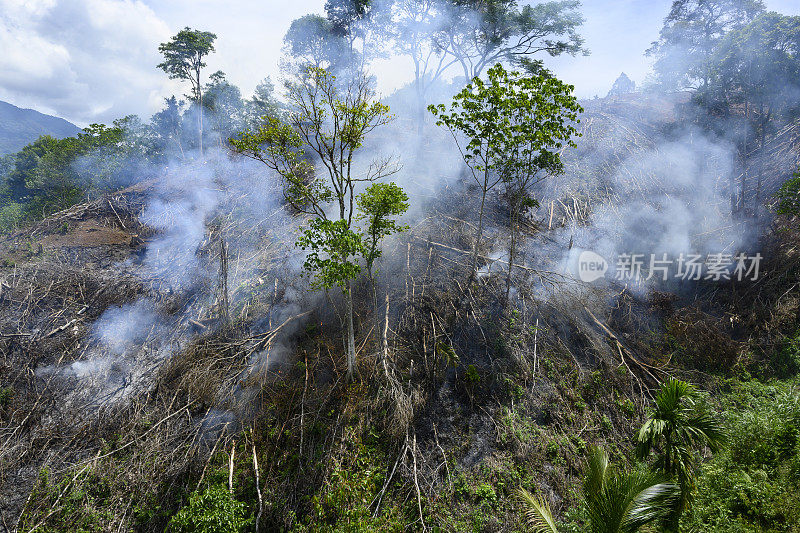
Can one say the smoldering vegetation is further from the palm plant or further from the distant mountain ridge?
the distant mountain ridge

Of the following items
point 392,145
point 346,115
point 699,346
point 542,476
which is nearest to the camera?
point 346,115

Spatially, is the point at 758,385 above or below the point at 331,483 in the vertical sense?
above

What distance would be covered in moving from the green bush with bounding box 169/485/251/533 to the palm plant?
444 cm

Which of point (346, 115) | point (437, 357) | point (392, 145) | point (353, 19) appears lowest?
point (437, 357)

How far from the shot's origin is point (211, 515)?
512 cm

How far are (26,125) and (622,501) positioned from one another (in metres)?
152

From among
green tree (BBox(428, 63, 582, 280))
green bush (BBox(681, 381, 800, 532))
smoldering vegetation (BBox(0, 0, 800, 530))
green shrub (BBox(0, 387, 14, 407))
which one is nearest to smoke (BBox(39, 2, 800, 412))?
smoldering vegetation (BBox(0, 0, 800, 530))

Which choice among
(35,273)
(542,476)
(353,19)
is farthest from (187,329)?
(353,19)

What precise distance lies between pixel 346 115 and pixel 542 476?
23.5ft

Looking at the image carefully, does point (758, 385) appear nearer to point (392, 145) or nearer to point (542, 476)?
point (542, 476)

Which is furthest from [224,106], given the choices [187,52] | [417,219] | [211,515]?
[211,515]

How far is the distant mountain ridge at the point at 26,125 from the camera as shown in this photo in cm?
8744

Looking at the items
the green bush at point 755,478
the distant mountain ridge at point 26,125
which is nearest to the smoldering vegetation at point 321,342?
the green bush at point 755,478

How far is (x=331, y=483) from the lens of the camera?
580 centimetres
